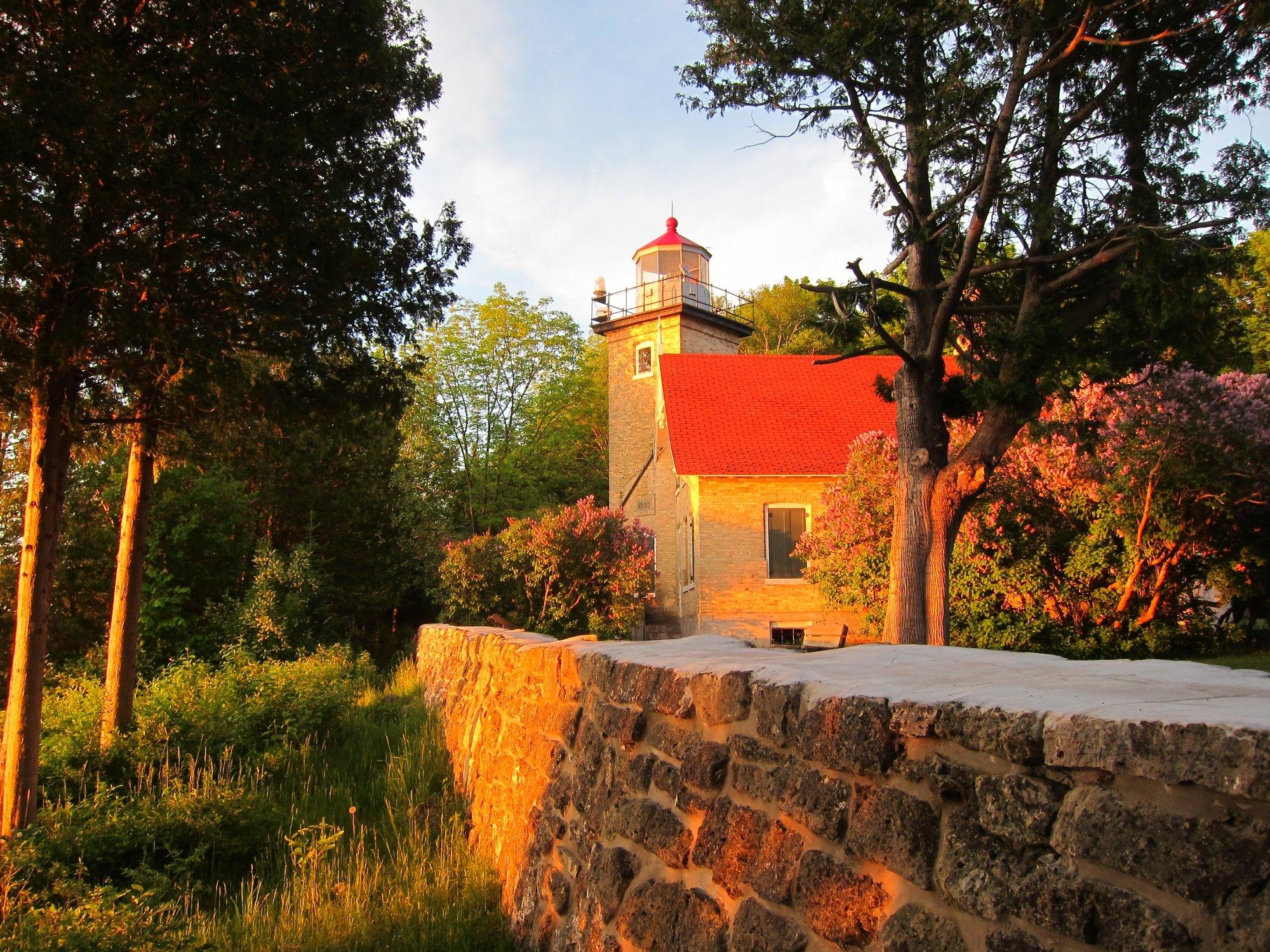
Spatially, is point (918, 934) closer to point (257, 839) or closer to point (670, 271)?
point (257, 839)

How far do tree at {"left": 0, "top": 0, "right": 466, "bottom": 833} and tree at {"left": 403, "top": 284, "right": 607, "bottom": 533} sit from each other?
3008 cm

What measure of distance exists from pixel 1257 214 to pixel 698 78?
269 inches

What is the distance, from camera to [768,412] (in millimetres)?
24172

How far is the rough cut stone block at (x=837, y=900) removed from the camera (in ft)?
7.00

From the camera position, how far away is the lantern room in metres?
31.2

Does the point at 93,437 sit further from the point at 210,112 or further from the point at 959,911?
the point at 959,911

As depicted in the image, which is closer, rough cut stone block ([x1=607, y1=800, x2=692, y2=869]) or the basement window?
rough cut stone block ([x1=607, y1=800, x2=692, y2=869])

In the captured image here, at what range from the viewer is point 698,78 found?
496 inches

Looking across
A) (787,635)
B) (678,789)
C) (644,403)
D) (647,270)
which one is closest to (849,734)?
(678,789)

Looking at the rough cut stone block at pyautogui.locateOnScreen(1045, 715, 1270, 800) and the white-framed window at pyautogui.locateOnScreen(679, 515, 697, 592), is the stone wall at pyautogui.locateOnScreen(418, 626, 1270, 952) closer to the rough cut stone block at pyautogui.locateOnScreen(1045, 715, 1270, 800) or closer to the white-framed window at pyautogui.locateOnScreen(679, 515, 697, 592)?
the rough cut stone block at pyautogui.locateOnScreen(1045, 715, 1270, 800)

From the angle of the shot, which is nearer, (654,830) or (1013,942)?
(1013,942)

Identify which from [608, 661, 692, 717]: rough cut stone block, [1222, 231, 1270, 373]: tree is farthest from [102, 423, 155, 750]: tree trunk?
[1222, 231, 1270, 373]: tree

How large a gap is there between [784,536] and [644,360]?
11.4 m

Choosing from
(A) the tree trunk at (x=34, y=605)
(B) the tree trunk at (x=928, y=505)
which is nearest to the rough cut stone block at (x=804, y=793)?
(A) the tree trunk at (x=34, y=605)
